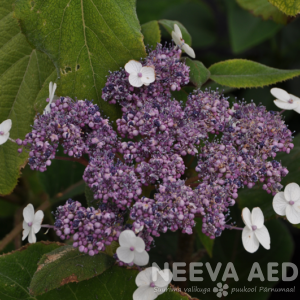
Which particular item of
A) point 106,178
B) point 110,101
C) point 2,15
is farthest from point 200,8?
point 106,178

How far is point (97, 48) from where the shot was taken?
69cm

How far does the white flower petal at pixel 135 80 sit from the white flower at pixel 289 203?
324 mm

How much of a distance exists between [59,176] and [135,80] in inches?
24.5

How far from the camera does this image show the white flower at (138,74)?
0.67 metres

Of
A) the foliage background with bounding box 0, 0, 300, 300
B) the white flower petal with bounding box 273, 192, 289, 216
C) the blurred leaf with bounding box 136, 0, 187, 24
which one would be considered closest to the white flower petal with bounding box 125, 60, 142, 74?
the foliage background with bounding box 0, 0, 300, 300

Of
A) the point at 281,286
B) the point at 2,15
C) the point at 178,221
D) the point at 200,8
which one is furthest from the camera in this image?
the point at 200,8

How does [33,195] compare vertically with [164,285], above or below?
below

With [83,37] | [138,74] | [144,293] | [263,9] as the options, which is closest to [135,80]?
[138,74]

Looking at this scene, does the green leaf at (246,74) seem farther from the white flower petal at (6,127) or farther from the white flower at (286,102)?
the white flower petal at (6,127)

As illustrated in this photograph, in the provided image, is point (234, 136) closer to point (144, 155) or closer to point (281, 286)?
point (144, 155)

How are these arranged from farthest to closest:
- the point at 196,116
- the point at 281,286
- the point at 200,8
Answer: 1. the point at 200,8
2. the point at 281,286
3. the point at 196,116

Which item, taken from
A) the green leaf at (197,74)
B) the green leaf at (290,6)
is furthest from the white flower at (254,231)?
the green leaf at (290,6)

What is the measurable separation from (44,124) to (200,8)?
1.27 meters

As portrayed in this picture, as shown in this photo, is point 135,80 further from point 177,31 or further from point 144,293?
point 144,293
